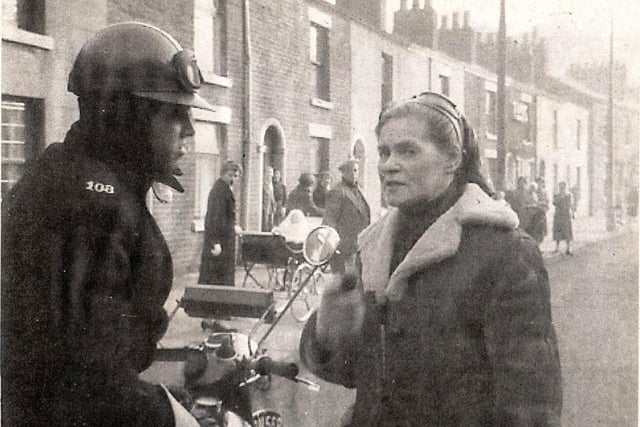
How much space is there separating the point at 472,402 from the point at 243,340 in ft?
1.21

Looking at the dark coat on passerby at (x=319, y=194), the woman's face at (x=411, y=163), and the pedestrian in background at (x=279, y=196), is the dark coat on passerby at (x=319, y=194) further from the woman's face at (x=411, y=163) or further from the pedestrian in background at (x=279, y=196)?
the woman's face at (x=411, y=163)

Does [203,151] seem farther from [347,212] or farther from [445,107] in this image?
[445,107]

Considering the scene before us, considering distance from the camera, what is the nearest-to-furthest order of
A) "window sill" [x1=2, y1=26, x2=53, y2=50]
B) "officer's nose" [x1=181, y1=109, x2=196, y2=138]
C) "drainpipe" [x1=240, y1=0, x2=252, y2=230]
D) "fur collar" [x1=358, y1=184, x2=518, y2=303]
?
"fur collar" [x1=358, y1=184, x2=518, y2=303] → "officer's nose" [x1=181, y1=109, x2=196, y2=138] → "window sill" [x1=2, y1=26, x2=53, y2=50] → "drainpipe" [x1=240, y1=0, x2=252, y2=230]

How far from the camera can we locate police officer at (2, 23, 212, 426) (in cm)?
94

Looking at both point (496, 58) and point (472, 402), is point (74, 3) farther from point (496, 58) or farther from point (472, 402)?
Answer: point (472, 402)

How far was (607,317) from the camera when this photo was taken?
1.54 meters

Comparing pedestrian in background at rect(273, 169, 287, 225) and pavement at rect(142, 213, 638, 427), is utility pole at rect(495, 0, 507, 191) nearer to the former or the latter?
pavement at rect(142, 213, 638, 427)

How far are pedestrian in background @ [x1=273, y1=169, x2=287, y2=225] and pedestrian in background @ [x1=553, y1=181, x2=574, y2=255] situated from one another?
618mm

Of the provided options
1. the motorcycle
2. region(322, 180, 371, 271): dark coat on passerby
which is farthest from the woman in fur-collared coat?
region(322, 180, 371, 271): dark coat on passerby

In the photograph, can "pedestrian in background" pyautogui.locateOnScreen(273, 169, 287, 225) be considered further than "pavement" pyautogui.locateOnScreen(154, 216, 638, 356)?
Yes

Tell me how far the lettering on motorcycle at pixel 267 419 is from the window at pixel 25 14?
0.90 metres

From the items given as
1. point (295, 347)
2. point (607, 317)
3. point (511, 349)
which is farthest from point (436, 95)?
point (607, 317)

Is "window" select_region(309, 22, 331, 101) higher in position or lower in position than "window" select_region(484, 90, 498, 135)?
higher

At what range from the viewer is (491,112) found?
1.57 m
